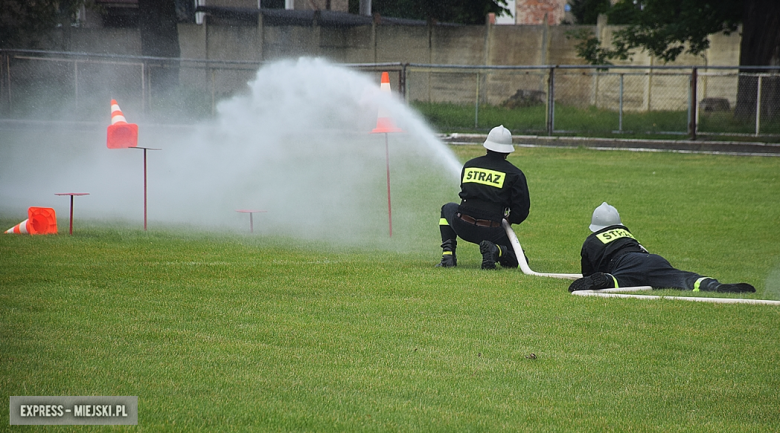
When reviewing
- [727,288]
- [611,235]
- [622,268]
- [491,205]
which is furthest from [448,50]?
[727,288]

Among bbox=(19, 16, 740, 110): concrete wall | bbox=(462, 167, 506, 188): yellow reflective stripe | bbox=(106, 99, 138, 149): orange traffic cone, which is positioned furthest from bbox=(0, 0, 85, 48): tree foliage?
bbox=(462, 167, 506, 188): yellow reflective stripe

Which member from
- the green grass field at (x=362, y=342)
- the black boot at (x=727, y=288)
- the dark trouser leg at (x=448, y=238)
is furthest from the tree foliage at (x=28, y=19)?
the black boot at (x=727, y=288)

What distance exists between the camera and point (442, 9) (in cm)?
4384

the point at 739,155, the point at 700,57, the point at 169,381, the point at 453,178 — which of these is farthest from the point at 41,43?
the point at 169,381

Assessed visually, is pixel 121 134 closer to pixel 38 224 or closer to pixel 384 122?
pixel 38 224

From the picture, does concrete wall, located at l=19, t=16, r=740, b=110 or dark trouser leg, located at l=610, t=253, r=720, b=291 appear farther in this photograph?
concrete wall, located at l=19, t=16, r=740, b=110

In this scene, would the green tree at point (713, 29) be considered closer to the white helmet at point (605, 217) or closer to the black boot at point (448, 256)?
the white helmet at point (605, 217)

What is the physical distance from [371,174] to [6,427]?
1517 centimetres

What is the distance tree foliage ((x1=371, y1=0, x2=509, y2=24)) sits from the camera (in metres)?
42.8

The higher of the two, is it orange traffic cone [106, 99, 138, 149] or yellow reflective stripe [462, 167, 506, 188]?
orange traffic cone [106, 99, 138, 149]

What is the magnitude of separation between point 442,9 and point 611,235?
37238mm

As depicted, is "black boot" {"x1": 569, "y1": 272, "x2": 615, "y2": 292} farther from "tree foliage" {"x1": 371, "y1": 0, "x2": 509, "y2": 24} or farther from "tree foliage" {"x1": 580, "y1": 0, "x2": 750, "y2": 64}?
"tree foliage" {"x1": 371, "y1": 0, "x2": 509, "y2": 24}

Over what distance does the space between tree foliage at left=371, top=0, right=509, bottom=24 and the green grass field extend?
34215 mm

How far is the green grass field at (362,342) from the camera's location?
4.37m
